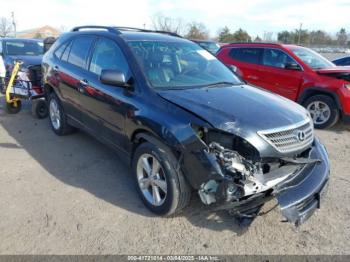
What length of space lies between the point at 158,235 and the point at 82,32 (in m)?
3.44

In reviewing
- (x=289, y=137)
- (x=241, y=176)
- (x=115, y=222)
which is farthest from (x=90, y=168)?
(x=289, y=137)

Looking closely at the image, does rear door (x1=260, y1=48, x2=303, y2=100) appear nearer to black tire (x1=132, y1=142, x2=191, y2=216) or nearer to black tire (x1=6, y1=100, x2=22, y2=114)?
black tire (x1=132, y1=142, x2=191, y2=216)

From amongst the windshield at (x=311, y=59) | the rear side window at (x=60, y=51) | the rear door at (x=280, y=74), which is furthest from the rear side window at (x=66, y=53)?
the windshield at (x=311, y=59)

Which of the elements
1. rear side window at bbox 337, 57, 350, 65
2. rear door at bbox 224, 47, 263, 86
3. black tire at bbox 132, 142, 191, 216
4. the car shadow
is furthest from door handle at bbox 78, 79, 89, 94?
rear side window at bbox 337, 57, 350, 65

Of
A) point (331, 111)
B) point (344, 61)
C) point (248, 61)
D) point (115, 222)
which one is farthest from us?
point (344, 61)

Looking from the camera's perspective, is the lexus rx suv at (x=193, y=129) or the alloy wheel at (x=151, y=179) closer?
the lexus rx suv at (x=193, y=129)

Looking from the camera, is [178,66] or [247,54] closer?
[178,66]

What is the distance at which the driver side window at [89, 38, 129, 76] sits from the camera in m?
3.77

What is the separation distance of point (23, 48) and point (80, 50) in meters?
7.17

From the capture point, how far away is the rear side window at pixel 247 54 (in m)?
7.78

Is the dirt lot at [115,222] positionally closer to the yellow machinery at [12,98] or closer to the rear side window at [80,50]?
the rear side window at [80,50]

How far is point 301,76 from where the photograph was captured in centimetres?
687

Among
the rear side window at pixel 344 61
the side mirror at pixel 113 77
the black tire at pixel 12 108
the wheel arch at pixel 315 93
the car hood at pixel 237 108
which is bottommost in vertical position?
the black tire at pixel 12 108

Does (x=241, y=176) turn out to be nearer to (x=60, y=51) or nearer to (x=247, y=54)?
(x=60, y=51)
